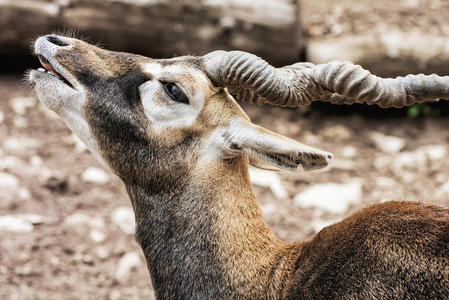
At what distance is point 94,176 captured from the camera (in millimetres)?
6688

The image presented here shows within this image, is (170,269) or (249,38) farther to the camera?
(249,38)

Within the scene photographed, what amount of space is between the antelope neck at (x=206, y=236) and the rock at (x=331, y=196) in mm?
2551

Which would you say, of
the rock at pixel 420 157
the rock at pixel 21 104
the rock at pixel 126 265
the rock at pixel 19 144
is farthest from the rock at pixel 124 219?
the rock at pixel 420 157

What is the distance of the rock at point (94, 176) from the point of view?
262 inches

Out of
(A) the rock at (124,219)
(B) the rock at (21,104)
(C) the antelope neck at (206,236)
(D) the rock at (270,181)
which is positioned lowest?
(D) the rock at (270,181)

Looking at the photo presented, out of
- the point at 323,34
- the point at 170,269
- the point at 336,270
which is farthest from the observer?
the point at 323,34

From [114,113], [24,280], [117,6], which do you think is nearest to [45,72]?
[114,113]

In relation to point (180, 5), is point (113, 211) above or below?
below

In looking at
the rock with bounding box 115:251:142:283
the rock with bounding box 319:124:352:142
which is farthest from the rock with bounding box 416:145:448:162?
the rock with bounding box 115:251:142:283

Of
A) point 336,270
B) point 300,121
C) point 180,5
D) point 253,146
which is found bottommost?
point 300,121

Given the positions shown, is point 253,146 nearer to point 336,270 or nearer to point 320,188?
point 336,270

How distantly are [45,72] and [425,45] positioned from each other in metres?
4.97

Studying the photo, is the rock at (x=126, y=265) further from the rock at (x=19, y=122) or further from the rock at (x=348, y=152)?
the rock at (x=348, y=152)

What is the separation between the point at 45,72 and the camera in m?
4.12
